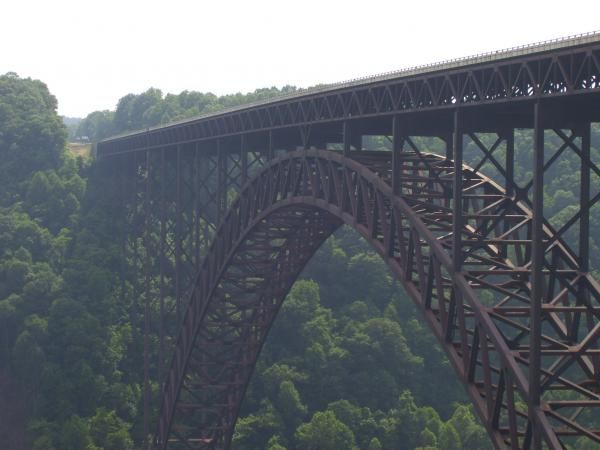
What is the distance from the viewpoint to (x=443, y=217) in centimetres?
2780

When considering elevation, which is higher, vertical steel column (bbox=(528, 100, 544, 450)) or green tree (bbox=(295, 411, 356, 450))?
vertical steel column (bbox=(528, 100, 544, 450))

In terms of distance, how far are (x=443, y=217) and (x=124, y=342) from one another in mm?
46455

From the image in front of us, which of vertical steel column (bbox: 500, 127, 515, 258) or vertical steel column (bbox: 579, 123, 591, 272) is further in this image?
vertical steel column (bbox: 500, 127, 515, 258)

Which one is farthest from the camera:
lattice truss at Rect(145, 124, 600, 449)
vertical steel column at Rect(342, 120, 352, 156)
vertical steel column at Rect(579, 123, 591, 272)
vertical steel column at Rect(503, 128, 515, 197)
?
vertical steel column at Rect(342, 120, 352, 156)

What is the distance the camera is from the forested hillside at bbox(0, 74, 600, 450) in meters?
68.6

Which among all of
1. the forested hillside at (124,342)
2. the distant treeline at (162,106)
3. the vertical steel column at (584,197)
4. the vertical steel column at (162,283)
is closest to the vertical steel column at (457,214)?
the vertical steel column at (584,197)

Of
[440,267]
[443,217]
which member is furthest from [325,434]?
[440,267]

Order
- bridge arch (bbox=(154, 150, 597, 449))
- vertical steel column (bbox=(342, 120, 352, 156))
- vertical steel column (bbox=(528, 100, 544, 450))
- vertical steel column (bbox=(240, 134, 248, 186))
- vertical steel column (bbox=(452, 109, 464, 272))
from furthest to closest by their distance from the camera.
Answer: vertical steel column (bbox=(240, 134, 248, 186)) < vertical steel column (bbox=(342, 120, 352, 156)) < vertical steel column (bbox=(452, 109, 464, 272)) < bridge arch (bbox=(154, 150, 597, 449)) < vertical steel column (bbox=(528, 100, 544, 450))

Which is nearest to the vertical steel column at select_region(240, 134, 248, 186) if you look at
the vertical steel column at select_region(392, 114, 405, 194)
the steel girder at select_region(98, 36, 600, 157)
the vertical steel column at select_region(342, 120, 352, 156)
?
the steel girder at select_region(98, 36, 600, 157)

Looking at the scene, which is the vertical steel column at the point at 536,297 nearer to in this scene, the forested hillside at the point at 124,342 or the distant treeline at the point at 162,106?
the forested hillside at the point at 124,342

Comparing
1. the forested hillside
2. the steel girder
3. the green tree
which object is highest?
the steel girder

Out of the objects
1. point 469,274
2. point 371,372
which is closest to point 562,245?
point 469,274

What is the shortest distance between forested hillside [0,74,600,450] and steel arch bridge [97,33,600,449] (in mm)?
13529

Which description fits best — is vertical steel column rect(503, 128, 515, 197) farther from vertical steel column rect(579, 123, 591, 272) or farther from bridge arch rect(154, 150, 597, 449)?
vertical steel column rect(579, 123, 591, 272)
